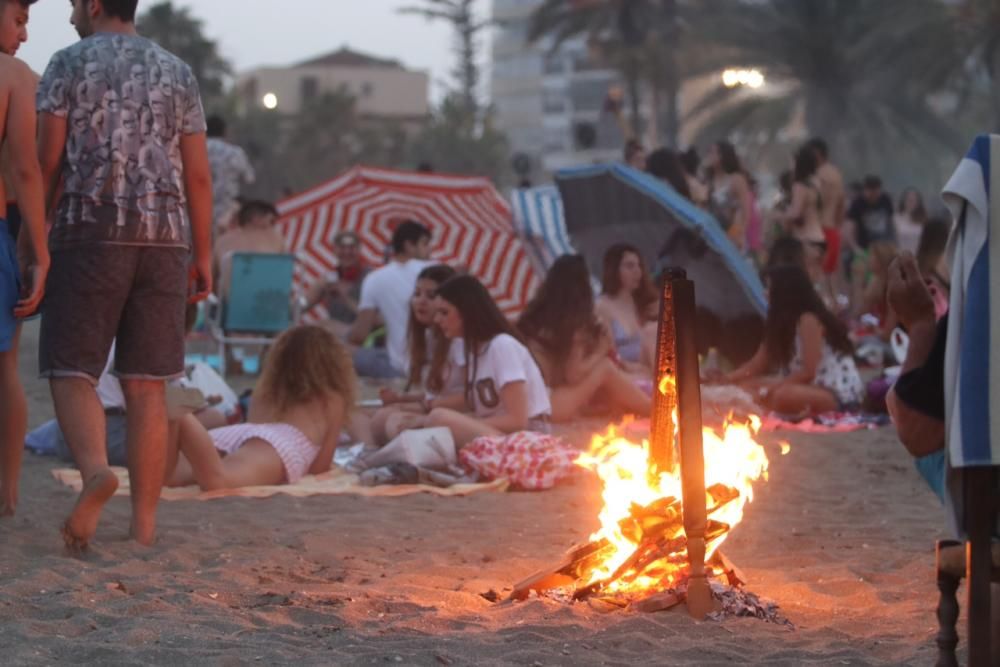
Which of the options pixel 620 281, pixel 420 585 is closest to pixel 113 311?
pixel 420 585

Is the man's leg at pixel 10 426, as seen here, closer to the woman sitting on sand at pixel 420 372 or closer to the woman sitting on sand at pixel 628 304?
the woman sitting on sand at pixel 420 372

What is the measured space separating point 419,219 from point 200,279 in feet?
37.1

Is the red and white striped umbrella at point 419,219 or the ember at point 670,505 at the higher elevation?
the red and white striped umbrella at point 419,219

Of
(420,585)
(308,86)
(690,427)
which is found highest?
(308,86)

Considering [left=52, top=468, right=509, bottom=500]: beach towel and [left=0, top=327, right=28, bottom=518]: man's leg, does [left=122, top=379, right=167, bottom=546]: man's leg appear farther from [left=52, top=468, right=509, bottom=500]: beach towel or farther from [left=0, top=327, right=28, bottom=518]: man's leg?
[left=52, top=468, right=509, bottom=500]: beach towel

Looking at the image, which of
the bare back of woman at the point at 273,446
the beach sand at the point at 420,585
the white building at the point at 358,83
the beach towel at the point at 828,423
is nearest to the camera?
the beach sand at the point at 420,585

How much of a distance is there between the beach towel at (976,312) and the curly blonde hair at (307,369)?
454 cm

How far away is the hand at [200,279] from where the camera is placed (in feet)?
18.1

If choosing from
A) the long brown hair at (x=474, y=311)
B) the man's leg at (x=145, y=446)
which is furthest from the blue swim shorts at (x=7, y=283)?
the long brown hair at (x=474, y=311)

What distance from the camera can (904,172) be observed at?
50.8 meters

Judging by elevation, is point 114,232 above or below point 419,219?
below

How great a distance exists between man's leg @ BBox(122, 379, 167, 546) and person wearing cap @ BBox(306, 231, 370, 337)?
27.5ft

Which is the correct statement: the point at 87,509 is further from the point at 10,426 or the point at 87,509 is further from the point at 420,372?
the point at 420,372

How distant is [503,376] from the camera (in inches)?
311
